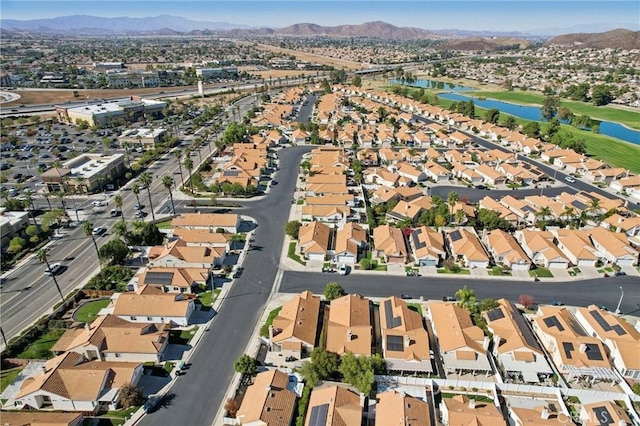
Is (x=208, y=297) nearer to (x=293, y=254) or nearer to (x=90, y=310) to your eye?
(x=90, y=310)

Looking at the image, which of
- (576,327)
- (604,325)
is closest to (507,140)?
(604,325)

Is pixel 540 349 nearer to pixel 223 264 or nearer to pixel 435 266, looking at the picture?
pixel 435 266

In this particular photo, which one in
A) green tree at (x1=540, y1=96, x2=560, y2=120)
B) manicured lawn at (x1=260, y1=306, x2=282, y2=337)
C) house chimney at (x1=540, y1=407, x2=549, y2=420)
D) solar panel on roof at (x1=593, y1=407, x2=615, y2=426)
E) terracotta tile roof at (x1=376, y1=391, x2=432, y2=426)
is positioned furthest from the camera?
green tree at (x1=540, y1=96, x2=560, y2=120)

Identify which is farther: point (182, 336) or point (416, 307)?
point (416, 307)

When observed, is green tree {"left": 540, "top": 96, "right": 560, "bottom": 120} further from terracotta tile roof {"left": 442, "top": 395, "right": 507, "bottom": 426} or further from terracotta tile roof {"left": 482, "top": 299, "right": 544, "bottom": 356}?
terracotta tile roof {"left": 442, "top": 395, "right": 507, "bottom": 426}

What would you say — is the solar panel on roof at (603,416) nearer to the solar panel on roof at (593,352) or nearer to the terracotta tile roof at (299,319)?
the solar panel on roof at (593,352)

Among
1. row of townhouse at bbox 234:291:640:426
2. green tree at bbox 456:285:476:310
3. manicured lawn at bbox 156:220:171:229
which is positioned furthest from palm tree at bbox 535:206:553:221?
manicured lawn at bbox 156:220:171:229

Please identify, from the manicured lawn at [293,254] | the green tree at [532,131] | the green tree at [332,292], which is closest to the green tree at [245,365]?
the green tree at [332,292]

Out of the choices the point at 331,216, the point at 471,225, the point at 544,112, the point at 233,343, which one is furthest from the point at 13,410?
the point at 544,112
